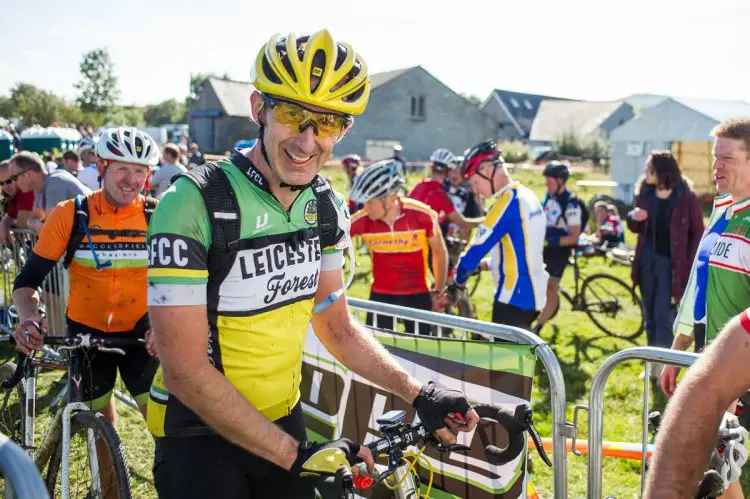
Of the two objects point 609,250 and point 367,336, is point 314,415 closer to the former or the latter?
point 367,336

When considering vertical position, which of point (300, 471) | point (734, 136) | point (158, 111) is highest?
point (158, 111)

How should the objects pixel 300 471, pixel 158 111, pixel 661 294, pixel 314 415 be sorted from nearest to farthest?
pixel 300 471, pixel 314 415, pixel 661 294, pixel 158 111

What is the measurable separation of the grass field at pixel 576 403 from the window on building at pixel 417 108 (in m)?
45.4

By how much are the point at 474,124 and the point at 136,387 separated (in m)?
56.4

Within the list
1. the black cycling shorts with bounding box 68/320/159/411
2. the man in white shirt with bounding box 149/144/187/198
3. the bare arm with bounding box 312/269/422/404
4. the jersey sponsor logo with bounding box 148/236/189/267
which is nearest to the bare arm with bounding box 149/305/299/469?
the jersey sponsor logo with bounding box 148/236/189/267

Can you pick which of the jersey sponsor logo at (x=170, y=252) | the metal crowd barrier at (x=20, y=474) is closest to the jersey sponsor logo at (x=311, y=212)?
the jersey sponsor logo at (x=170, y=252)

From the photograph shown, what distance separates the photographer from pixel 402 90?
178 ft

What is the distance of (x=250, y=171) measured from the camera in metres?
2.32

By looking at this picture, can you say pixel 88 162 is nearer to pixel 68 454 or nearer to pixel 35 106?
pixel 68 454

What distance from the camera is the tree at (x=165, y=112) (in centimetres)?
12669

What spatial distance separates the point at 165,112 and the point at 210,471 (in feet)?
457

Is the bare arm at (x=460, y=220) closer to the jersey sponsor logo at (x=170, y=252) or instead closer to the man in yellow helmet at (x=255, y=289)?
the man in yellow helmet at (x=255, y=289)

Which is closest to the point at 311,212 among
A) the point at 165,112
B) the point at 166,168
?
the point at 166,168

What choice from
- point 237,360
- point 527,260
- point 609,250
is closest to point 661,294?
point 527,260
